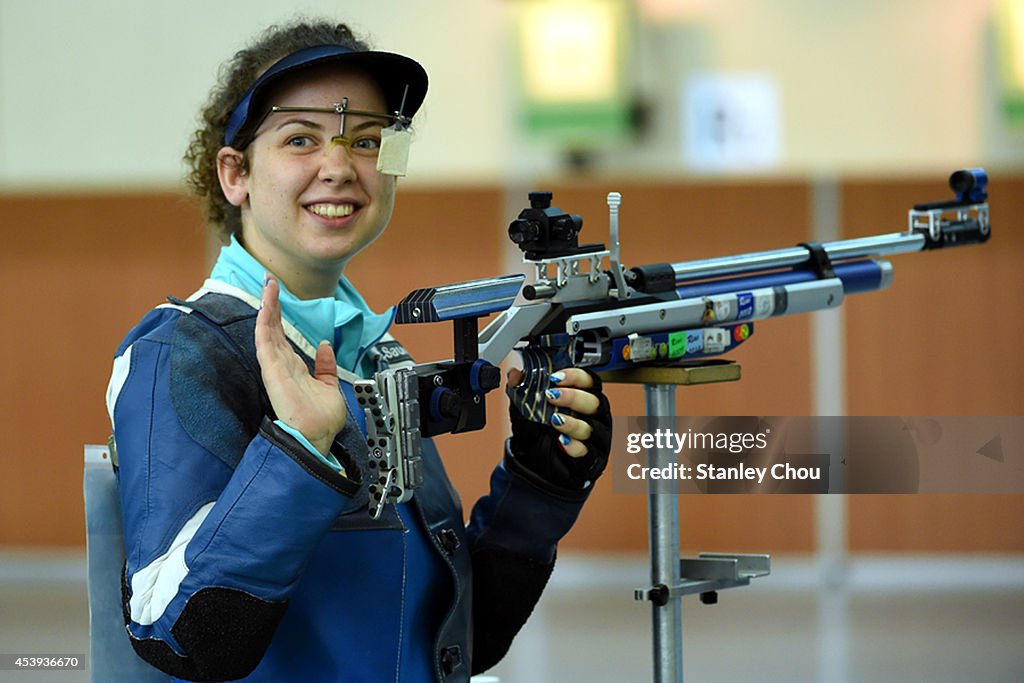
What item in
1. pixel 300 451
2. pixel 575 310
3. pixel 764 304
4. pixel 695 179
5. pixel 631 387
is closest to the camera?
pixel 300 451

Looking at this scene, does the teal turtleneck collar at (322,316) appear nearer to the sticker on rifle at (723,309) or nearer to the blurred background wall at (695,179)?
the sticker on rifle at (723,309)

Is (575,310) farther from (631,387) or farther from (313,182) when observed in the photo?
(631,387)

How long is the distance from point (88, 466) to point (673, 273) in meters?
0.65

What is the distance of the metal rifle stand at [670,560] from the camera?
1.56 meters

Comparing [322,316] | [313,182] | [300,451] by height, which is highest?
[313,182]

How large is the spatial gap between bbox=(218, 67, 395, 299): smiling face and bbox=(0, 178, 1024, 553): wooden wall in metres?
2.14

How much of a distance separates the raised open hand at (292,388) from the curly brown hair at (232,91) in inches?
11.0

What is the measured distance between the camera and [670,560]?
1580 mm

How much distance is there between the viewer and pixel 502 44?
12.2 ft

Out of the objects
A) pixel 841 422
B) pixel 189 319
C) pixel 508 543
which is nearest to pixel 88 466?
pixel 189 319

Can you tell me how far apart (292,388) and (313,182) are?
0.27m

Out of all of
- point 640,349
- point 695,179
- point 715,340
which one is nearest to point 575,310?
point 640,349

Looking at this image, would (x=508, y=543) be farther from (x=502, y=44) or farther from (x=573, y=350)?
(x=502, y=44)

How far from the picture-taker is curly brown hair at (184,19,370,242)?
1401mm
